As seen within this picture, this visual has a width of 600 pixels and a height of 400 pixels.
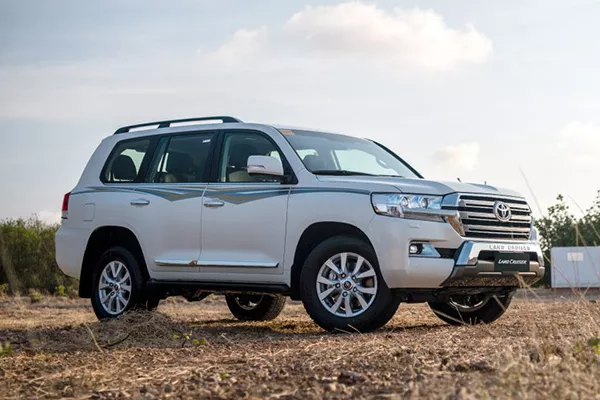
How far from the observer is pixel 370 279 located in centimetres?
832

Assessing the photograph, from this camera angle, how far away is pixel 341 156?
30.8ft

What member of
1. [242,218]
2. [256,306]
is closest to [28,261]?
[256,306]

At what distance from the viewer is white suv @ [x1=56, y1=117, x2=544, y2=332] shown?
8188 mm

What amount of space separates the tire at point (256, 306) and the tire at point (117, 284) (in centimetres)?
155

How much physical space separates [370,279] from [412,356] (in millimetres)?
2621

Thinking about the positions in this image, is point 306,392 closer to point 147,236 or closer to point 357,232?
point 357,232

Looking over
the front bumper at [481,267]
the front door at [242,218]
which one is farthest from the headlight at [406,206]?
the front door at [242,218]

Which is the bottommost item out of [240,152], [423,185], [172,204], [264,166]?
[172,204]

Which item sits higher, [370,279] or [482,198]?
[482,198]

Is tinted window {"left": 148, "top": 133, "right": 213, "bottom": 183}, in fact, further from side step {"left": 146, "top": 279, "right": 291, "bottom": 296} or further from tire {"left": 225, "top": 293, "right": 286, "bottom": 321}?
tire {"left": 225, "top": 293, "right": 286, "bottom": 321}

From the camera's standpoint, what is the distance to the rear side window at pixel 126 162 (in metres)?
10.3

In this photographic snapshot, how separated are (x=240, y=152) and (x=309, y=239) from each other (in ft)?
4.24

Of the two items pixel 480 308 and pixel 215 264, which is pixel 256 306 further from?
pixel 480 308

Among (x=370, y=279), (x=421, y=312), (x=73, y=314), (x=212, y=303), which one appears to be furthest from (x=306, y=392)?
(x=212, y=303)
